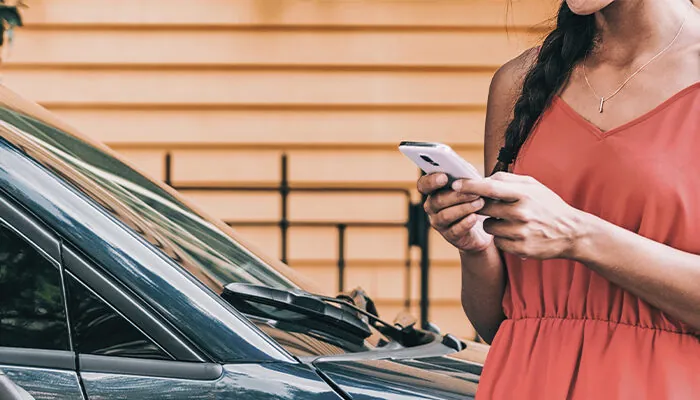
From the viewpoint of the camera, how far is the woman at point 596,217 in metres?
1.66

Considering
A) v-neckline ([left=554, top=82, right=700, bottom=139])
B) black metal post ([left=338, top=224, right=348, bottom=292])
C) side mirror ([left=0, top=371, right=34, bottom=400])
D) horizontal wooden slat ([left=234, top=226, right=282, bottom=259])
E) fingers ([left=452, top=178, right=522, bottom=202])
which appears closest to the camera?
fingers ([left=452, top=178, right=522, bottom=202])

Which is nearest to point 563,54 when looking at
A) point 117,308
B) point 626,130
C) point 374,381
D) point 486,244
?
point 626,130

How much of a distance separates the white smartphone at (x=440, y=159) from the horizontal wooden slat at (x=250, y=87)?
5.67 meters

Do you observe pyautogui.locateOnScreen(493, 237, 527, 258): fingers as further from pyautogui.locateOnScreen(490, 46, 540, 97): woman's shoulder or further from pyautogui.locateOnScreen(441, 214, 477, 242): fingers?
pyautogui.locateOnScreen(490, 46, 540, 97): woman's shoulder

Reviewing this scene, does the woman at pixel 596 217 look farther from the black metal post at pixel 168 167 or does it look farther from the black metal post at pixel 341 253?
the black metal post at pixel 168 167

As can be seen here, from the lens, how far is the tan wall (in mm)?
7281

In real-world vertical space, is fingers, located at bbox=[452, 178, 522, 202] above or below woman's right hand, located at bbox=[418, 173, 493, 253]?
above

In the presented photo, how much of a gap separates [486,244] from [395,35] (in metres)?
5.66

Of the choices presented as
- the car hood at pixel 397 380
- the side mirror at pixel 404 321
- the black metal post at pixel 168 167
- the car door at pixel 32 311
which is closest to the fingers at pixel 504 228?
the car hood at pixel 397 380

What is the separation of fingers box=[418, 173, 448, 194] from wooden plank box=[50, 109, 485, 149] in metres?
5.58

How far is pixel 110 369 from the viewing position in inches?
83.1

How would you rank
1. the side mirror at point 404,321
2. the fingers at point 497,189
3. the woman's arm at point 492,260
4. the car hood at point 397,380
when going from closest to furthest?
the fingers at point 497,189, the woman's arm at point 492,260, the car hood at point 397,380, the side mirror at point 404,321

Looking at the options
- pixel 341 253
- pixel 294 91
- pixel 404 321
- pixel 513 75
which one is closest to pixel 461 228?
pixel 513 75

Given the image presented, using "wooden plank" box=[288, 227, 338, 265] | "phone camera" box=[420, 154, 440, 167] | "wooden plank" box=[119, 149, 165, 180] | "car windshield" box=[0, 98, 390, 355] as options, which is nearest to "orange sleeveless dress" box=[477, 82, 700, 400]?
"phone camera" box=[420, 154, 440, 167]
